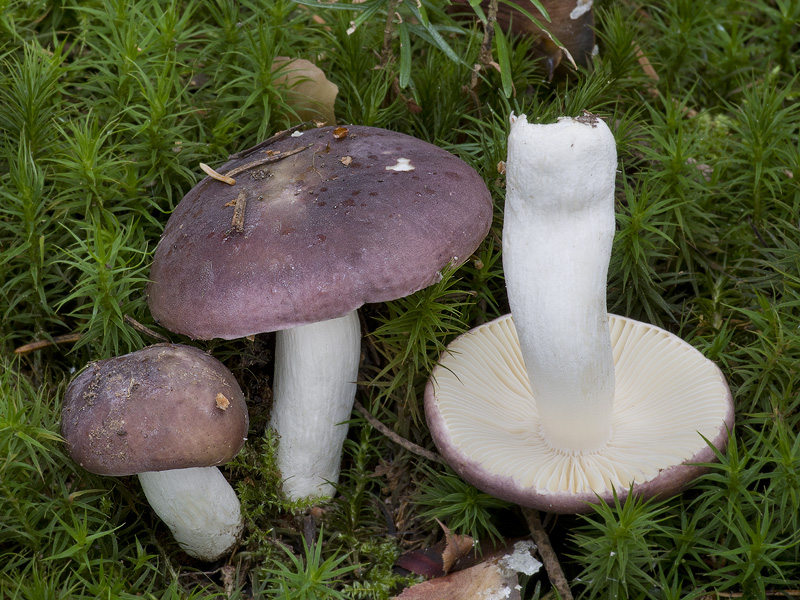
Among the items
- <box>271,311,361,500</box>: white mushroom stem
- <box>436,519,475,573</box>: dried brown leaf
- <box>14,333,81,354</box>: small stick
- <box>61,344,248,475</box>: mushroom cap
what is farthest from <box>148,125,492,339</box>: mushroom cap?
<box>436,519,475,573</box>: dried brown leaf

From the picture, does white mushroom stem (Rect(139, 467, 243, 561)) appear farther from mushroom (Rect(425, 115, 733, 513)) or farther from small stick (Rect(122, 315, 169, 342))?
mushroom (Rect(425, 115, 733, 513))

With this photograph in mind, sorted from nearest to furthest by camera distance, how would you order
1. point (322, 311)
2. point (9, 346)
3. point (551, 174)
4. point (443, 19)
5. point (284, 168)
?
point (551, 174)
point (322, 311)
point (284, 168)
point (9, 346)
point (443, 19)

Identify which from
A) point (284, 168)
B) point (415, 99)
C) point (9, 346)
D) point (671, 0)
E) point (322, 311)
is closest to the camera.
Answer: point (322, 311)

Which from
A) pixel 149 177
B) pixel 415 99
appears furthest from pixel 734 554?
pixel 149 177

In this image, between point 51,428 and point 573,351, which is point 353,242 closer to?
point 573,351

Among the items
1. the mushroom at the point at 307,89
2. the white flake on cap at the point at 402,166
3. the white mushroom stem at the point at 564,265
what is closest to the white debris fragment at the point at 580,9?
the mushroom at the point at 307,89

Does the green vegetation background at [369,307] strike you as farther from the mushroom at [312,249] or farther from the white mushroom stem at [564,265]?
the white mushroom stem at [564,265]
